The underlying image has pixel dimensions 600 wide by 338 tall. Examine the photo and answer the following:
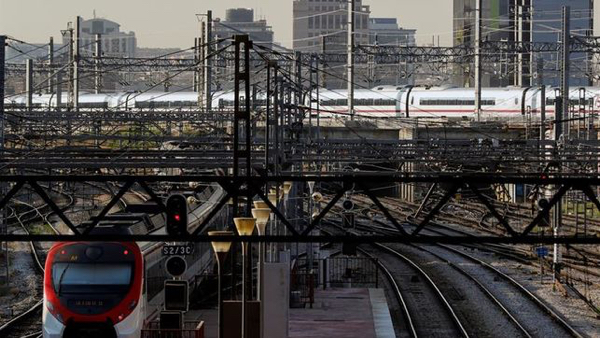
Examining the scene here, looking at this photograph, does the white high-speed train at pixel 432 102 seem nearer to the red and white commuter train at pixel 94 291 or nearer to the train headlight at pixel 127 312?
the red and white commuter train at pixel 94 291

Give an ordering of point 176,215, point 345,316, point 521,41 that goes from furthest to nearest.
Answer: point 521,41, point 345,316, point 176,215

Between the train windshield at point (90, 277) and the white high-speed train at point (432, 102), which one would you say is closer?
the train windshield at point (90, 277)

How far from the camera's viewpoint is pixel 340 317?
24172mm

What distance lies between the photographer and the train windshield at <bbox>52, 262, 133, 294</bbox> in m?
18.1

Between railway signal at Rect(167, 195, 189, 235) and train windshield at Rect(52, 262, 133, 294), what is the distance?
159 inches

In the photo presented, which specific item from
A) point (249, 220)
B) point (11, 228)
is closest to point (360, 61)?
point (11, 228)

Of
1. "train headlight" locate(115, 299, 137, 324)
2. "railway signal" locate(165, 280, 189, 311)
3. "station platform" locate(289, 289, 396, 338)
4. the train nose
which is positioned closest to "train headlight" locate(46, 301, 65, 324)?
the train nose

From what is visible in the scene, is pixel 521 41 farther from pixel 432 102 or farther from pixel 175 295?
pixel 175 295

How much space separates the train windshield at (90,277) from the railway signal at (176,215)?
4032mm

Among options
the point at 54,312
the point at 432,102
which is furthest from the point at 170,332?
the point at 432,102

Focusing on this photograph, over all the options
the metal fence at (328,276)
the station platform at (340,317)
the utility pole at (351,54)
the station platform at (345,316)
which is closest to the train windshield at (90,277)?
the station platform at (340,317)

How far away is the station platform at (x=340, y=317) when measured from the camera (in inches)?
875

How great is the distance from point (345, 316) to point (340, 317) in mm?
159

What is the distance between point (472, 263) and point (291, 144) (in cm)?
1050
